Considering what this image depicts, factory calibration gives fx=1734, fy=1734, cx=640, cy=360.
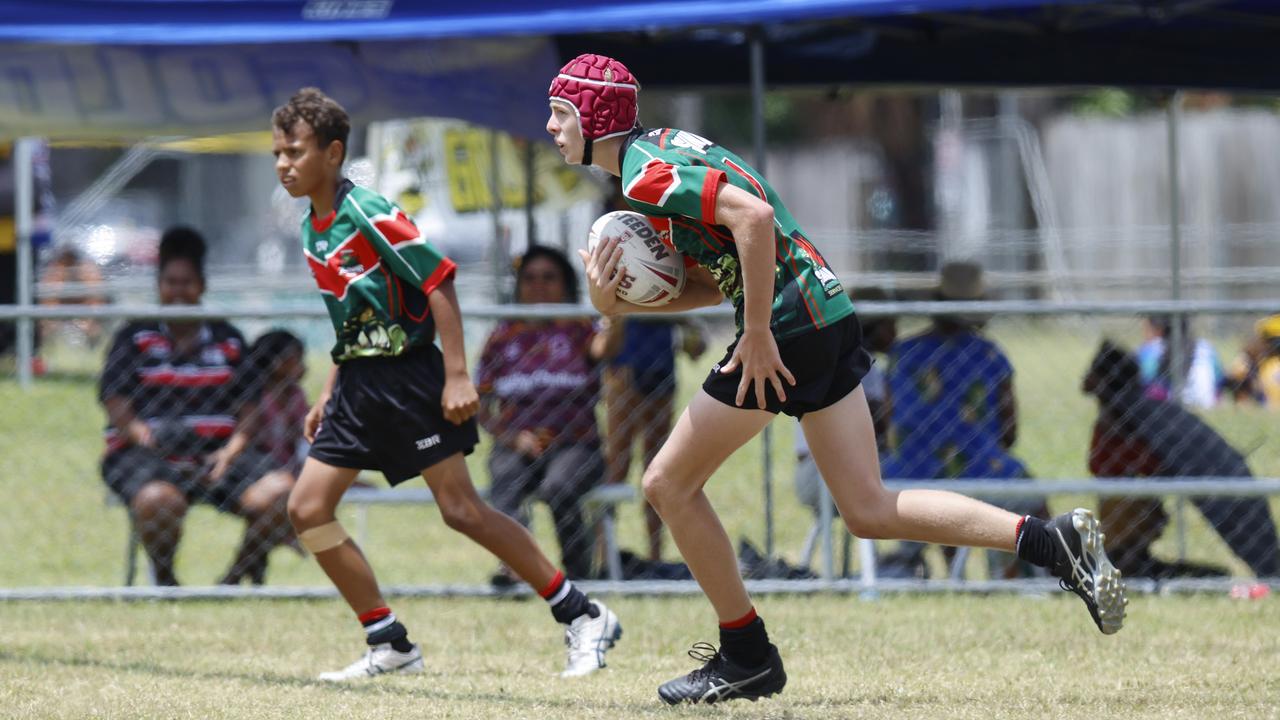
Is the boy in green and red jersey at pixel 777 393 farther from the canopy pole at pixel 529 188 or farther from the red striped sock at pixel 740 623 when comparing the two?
the canopy pole at pixel 529 188

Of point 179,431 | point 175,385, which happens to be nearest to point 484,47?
point 175,385

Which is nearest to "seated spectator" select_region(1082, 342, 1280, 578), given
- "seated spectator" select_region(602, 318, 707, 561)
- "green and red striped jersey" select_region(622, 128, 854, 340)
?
"seated spectator" select_region(602, 318, 707, 561)

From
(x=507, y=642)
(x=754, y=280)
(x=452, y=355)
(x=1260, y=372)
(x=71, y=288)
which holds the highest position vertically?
(x=754, y=280)

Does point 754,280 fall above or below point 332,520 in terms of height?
above

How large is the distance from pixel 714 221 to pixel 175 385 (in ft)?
13.5

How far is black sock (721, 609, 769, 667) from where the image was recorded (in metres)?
5.19

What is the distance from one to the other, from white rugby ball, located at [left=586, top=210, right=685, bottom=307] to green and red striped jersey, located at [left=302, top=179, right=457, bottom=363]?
0.95 m

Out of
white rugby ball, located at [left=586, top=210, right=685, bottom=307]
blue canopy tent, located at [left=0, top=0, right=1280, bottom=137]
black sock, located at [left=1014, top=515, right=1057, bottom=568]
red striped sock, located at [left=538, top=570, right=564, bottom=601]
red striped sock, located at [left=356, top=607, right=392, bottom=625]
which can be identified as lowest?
red striped sock, located at [left=356, top=607, right=392, bottom=625]

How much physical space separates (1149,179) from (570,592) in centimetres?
2494

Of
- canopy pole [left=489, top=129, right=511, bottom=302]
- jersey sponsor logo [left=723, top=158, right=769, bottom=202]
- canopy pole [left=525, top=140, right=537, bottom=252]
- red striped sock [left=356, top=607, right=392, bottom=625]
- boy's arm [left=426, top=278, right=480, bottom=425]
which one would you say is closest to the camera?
jersey sponsor logo [left=723, top=158, right=769, bottom=202]

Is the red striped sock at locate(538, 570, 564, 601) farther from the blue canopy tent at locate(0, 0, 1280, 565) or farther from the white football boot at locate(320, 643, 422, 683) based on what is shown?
the blue canopy tent at locate(0, 0, 1280, 565)

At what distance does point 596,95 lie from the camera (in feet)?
16.2

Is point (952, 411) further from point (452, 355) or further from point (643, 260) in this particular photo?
point (643, 260)

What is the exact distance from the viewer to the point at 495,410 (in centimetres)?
817
